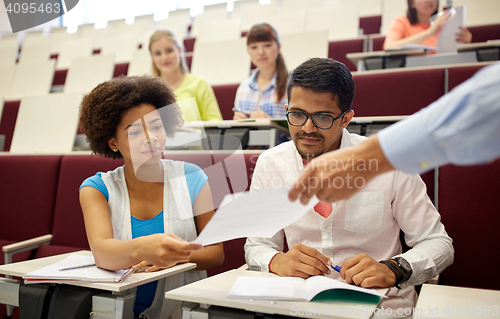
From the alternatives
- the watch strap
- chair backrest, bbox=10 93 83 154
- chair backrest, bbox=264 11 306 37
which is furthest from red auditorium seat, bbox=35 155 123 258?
chair backrest, bbox=264 11 306 37

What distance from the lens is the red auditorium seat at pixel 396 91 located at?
1.23m

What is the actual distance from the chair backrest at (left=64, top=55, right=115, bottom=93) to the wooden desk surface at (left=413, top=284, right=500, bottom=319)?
6.84 feet

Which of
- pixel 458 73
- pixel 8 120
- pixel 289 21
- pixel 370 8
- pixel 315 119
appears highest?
pixel 370 8

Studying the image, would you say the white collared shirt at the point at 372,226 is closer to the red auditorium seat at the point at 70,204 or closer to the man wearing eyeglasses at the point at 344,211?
the man wearing eyeglasses at the point at 344,211

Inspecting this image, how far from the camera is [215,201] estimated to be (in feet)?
1.76

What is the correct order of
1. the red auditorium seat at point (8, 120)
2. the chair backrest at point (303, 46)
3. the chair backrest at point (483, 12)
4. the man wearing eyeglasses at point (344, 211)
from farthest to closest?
the chair backrest at point (483, 12), the red auditorium seat at point (8, 120), the chair backrest at point (303, 46), the man wearing eyeglasses at point (344, 211)

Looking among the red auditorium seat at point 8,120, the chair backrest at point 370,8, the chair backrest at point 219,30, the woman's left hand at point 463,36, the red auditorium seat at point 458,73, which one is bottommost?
the red auditorium seat at point 8,120

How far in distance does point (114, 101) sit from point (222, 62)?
140 cm

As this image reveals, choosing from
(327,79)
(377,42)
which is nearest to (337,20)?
(377,42)

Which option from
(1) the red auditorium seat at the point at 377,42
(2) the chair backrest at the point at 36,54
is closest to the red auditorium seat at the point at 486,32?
(1) the red auditorium seat at the point at 377,42

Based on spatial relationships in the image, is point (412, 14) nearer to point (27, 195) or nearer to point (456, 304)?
point (456, 304)

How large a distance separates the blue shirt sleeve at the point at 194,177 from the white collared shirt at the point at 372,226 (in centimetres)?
17

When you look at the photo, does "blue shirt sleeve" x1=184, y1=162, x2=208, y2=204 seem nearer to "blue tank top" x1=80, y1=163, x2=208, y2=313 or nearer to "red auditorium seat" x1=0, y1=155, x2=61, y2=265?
"blue tank top" x1=80, y1=163, x2=208, y2=313

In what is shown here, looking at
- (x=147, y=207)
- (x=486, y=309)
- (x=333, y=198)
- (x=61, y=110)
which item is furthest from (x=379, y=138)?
(x=61, y=110)
